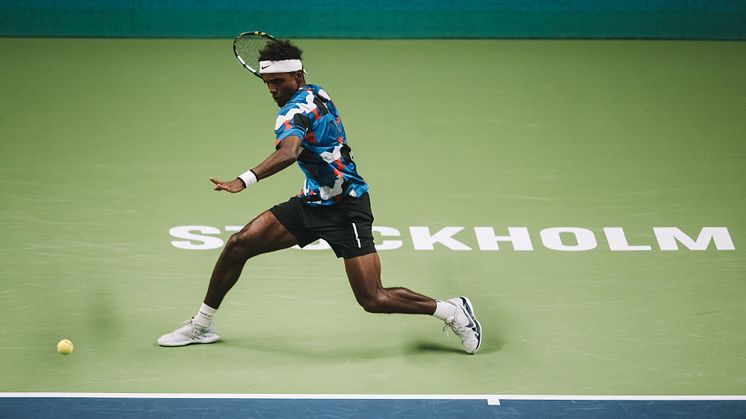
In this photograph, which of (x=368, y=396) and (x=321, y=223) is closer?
(x=368, y=396)

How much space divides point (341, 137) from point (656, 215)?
13.1 feet

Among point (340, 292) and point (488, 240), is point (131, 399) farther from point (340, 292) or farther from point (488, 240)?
point (488, 240)

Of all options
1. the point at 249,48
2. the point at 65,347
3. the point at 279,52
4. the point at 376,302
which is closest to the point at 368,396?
the point at 376,302

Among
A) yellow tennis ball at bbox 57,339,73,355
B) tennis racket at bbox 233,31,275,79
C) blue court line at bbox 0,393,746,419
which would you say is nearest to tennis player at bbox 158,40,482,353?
tennis racket at bbox 233,31,275,79

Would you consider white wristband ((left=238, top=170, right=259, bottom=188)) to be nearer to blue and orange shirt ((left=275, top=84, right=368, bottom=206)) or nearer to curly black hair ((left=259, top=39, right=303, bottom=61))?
blue and orange shirt ((left=275, top=84, right=368, bottom=206))

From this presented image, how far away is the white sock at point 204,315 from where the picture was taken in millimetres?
7891

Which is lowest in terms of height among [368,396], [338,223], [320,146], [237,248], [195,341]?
[368,396]

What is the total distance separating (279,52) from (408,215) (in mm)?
3352

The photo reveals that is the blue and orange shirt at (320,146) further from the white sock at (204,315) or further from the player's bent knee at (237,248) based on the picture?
the white sock at (204,315)

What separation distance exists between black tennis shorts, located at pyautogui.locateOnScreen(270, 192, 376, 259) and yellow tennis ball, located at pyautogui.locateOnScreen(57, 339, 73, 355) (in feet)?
5.22

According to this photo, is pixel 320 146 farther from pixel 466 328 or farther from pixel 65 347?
pixel 65 347

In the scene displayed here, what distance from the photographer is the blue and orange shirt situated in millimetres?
7254

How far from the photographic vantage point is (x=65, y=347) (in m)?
7.71

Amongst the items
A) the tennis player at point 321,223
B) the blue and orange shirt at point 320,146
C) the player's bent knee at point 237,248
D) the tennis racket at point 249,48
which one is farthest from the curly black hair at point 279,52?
the player's bent knee at point 237,248
